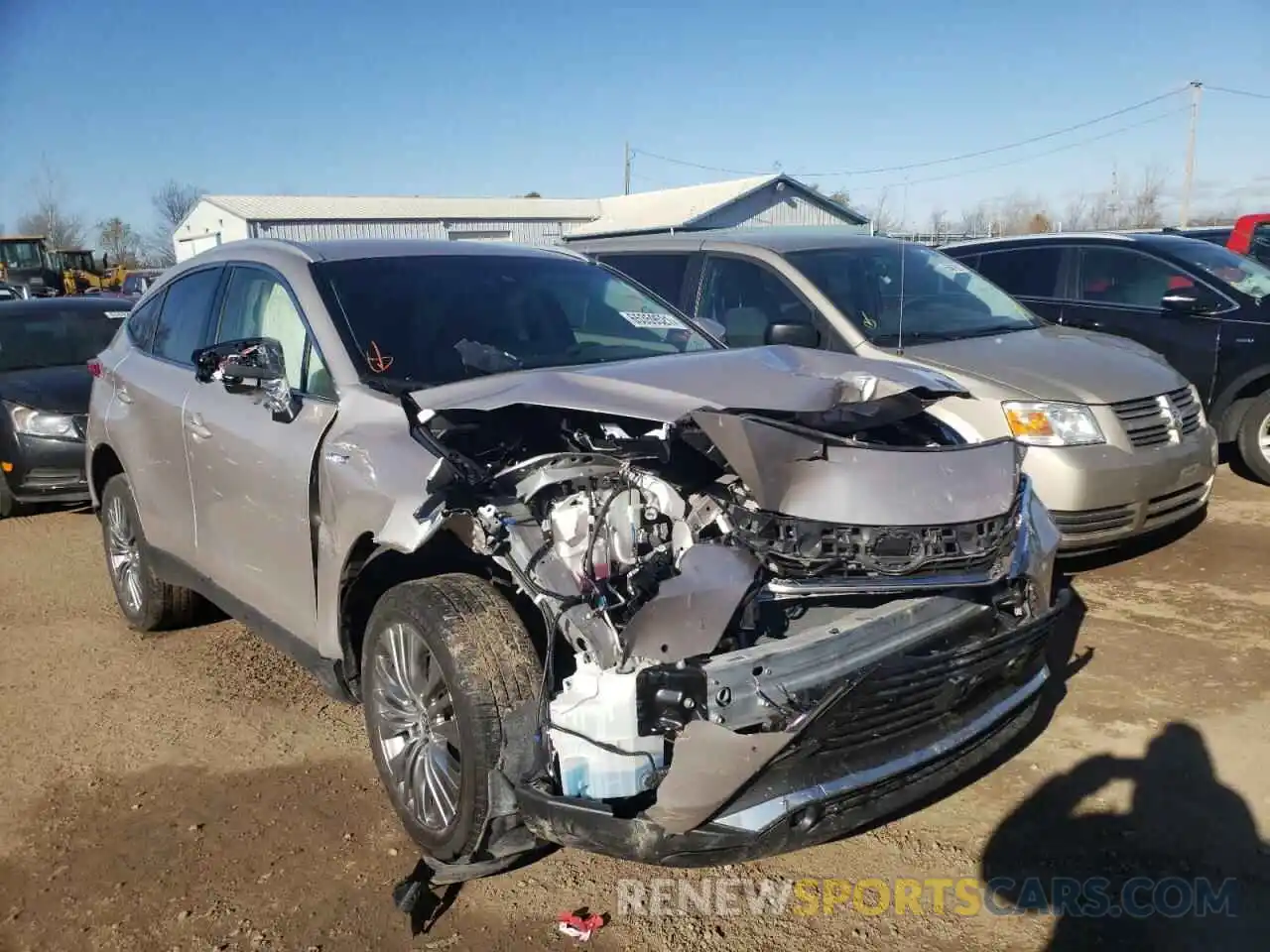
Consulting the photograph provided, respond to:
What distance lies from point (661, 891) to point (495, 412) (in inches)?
60.7

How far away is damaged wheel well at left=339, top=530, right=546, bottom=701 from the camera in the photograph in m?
2.98

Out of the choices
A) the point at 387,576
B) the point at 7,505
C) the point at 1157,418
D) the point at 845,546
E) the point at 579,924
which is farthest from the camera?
the point at 7,505

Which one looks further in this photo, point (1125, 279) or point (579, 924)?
point (1125, 279)

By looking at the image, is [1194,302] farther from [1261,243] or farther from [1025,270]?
[1261,243]

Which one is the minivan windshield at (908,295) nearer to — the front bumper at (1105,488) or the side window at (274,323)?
the front bumper at (1105,488)

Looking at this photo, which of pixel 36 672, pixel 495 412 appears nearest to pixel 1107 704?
pixel 495 412

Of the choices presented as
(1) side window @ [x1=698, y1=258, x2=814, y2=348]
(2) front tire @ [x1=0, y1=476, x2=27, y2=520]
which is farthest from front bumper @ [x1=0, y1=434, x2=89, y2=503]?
(1) side window @ [x1=698, y1=258, x2=814, y2=348]

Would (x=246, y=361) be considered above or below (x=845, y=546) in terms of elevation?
above

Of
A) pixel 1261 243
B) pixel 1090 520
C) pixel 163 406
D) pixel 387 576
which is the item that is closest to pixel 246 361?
pixel 387 576

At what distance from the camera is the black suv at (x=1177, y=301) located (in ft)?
24.6

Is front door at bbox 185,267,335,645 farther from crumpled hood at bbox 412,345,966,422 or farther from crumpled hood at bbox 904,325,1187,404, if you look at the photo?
crumpled hood at bbox 904,325,1187,404

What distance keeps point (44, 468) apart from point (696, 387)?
6578 millimetres

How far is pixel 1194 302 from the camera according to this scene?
7539mm

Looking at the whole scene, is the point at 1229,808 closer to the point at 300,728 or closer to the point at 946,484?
the point at 946,484
